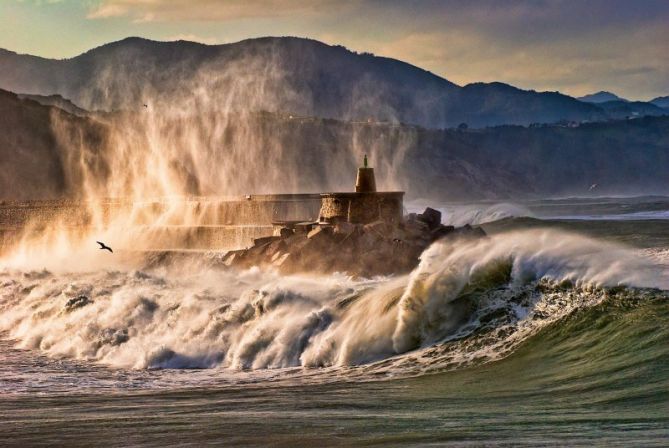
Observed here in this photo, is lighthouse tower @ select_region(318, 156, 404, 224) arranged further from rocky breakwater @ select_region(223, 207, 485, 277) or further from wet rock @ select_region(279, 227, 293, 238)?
wet rock @ select_region(279, 227, 293, 238)

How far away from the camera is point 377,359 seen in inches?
838

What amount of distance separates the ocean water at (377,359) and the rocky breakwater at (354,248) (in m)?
1.95

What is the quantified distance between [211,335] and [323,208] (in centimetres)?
1426

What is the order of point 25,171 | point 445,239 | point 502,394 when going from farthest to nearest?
point 25,171 → point 445,239 → point 502,394

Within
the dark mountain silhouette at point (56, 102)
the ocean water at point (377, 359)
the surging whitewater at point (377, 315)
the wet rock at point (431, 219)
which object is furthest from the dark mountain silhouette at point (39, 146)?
the surging whitewater at point (377, 315)

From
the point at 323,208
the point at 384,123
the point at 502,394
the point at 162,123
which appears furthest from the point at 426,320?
the point at 384,123

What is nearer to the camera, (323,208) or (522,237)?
(522,237)

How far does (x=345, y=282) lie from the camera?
103 ft

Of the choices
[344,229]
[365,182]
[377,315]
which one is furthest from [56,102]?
[377,315]

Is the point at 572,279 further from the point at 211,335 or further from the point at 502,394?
the point at 211,335

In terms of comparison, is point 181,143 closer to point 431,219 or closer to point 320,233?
point 431,219

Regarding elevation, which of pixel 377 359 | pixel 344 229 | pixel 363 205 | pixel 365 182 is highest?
pixel 365 182

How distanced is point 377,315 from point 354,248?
11791 mm

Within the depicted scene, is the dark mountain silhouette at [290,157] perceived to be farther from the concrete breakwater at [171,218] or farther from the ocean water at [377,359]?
the ocean water at [377,359]
